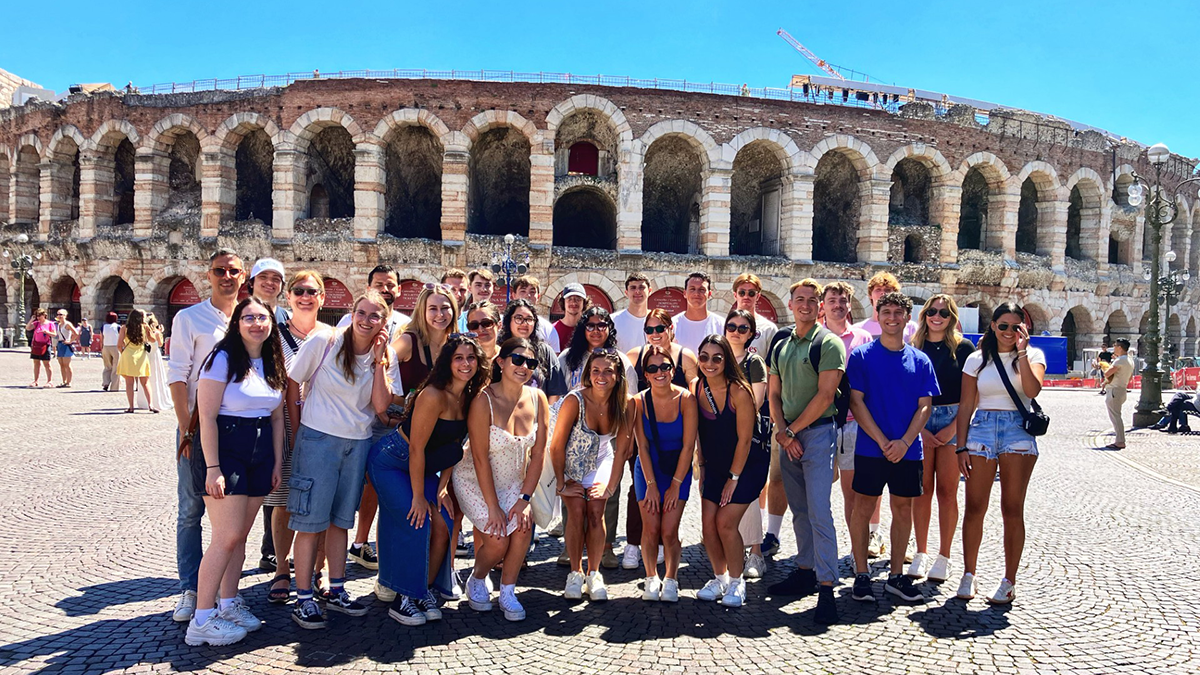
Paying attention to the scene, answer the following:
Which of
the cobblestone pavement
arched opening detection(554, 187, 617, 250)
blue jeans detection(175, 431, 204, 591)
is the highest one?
arched opening detection(554, 187, 617, 250)

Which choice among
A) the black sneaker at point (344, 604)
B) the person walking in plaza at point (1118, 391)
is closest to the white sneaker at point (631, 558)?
the black sneaker at point (344, 604)

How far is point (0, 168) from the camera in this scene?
28.5 meters

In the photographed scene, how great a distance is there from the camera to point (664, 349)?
4688mm

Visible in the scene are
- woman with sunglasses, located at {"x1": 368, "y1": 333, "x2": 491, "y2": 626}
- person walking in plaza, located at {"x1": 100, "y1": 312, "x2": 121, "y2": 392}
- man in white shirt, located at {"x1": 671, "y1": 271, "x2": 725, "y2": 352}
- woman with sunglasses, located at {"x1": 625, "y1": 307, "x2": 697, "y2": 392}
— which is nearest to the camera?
woman with sunglasses, located at {"x1": 368, "y1": 333, "x2": 491, "y2": 626}

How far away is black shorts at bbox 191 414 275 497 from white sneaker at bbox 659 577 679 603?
8.17ft

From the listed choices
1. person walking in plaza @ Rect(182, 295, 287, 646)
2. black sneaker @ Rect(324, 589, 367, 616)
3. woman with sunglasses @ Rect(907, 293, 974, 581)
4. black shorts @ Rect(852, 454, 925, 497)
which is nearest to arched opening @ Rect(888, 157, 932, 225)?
woman with sunglasses @ Rect(907, 293, 974, 581)

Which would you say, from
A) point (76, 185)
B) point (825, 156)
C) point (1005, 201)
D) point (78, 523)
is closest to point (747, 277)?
point (78, 523)

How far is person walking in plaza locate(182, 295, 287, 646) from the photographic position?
3.55 meters

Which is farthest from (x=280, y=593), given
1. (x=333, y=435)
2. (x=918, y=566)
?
(x=918, y=566)

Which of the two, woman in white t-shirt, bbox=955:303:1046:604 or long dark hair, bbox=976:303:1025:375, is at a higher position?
long dark hair, bbox=976:303:1025:375

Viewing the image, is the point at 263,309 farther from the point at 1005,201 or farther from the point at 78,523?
the point at 1005,201

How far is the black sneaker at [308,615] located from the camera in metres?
3.82

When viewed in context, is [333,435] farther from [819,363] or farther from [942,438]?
[942,438]

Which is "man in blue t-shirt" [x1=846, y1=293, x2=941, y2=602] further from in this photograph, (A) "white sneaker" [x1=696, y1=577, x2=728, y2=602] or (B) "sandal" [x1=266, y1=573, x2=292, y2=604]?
(B) "sandal" [x1=266, y1=573, x2=292, y2=604]
